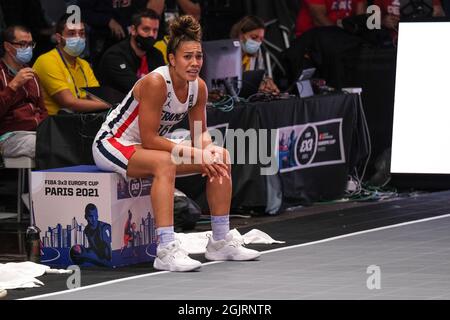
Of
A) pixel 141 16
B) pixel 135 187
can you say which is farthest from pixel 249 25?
pixel 135 187

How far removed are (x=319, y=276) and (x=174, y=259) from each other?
0.94m

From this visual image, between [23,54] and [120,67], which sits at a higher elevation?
[23,54]

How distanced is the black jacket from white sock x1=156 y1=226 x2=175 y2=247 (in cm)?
309

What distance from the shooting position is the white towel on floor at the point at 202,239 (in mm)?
9250

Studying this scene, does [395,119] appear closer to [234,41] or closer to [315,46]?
[234,41]

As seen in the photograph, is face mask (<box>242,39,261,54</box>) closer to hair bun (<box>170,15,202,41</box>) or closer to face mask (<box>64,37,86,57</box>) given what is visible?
face mask (<box>64,37,86,57</box>)

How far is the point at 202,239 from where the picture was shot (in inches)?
374

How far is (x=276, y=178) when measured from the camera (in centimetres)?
1116

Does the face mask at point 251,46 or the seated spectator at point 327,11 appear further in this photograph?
the seated spectator at point 327,11

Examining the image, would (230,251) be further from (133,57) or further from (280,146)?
(133,57)

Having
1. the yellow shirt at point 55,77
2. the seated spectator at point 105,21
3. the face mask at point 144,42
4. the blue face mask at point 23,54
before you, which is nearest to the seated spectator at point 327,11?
the seated spectator at point 105,21

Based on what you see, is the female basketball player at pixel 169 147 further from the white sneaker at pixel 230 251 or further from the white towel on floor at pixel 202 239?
the white towel on floor at pixel 202 239

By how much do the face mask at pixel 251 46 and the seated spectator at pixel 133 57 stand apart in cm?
108

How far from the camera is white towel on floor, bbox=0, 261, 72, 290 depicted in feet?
25.8
